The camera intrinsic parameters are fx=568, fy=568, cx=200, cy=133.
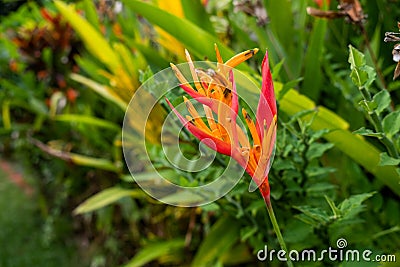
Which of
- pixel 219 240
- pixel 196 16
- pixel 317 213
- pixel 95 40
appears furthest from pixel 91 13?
pixel 317 213

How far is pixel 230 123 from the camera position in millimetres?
624

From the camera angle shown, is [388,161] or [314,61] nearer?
[388,161]

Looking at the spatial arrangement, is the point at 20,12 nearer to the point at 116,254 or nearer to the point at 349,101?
the point at 116,254

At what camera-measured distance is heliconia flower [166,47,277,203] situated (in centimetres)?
62

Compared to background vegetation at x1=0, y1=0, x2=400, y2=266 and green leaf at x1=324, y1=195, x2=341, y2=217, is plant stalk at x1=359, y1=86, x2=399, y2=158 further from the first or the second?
green leaf at x1=324, y1=195, x2=341, y2=217

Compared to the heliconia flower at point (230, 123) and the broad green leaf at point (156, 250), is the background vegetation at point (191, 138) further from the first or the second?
the heliconia flower at point (230, 123)

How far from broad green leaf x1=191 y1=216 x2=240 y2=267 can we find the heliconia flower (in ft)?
2.36

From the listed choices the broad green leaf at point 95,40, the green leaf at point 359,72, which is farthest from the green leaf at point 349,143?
the broad green leaf at point 95,40

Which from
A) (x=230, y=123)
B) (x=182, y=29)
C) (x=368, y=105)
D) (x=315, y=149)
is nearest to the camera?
(x=230, y=123)

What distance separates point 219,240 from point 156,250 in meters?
0.29

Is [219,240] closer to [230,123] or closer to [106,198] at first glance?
[106,198]

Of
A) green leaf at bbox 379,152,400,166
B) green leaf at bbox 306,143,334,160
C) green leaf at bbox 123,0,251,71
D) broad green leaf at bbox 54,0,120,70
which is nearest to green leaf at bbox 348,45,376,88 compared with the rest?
green leaf at bbox 379,152,400,166

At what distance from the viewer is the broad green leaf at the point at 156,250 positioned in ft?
5.06

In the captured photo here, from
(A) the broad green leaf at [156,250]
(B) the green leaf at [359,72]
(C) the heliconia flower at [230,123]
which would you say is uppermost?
(C) the heliconia flower at [230,123]
